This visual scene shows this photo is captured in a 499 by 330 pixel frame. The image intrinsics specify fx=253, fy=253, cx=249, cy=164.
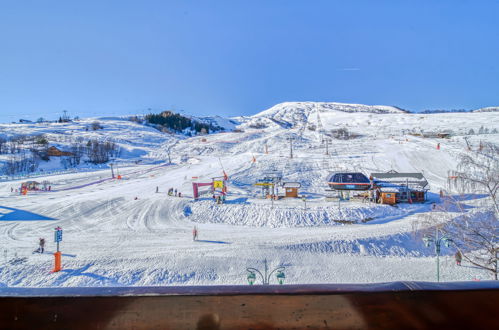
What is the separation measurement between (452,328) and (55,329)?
1.74 meters

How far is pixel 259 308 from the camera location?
1138mm

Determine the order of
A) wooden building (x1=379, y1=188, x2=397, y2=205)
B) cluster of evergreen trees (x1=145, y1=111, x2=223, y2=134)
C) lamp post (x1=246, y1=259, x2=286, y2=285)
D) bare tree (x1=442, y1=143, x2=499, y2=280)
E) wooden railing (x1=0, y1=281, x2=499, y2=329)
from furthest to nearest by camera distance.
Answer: cluster of evergreen trees (x1=145, y1=111, x2=223, y2=134)
wooden building (x1=379, y1=188, x2=397, y2=205)
lamp post (x1=246, y1=259, x2=286, y2=285)
bare tree (x1=442, y1=143, x2=499, y2=280)
wooden railing (x1=0, y1=281, x2=499, y2=329)

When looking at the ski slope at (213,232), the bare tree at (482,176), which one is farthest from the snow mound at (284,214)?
the bare tree at (482,176)

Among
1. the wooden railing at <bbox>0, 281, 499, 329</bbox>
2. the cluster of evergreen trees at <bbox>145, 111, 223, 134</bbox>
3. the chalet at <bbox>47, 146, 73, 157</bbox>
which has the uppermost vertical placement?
the cluster of evergreen trees at <bbox>145, 111, 223, 134</bbox>

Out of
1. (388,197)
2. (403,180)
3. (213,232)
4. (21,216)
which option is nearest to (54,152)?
(21,216)

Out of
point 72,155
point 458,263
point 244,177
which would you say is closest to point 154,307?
point 458,263

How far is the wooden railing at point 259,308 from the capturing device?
111 centimetres

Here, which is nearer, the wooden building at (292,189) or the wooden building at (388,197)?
the wooden building at (388,197)

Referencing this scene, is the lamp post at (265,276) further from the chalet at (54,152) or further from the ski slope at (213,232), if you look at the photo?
the chalet at (54,152)

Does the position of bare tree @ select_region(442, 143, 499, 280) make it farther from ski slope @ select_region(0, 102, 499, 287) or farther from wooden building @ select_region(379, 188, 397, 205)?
wooden building @ select_region(379, 188, 397, 205)

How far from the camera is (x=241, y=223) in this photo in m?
20.7

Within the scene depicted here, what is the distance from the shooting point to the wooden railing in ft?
3.64

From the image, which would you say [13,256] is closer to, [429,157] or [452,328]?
[452,328]

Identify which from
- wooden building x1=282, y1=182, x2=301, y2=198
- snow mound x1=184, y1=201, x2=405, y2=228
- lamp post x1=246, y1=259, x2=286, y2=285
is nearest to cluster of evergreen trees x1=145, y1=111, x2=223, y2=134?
wooden building x1=282, y1=182, x2=301, y2=198
